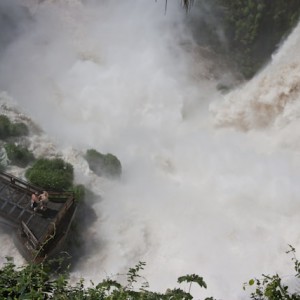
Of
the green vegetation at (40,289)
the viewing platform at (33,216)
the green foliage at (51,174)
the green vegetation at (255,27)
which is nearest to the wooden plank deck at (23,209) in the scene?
the viewing platform at (33,216)

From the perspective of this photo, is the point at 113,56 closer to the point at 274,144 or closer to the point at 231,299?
the point at 274,144

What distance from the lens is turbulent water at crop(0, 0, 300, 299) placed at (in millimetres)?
13570

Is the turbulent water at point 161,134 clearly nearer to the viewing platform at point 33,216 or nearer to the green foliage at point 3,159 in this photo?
the viewing platform at point 33,216

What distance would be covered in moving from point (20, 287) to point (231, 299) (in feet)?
28.8

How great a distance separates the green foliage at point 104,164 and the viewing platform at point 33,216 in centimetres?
321

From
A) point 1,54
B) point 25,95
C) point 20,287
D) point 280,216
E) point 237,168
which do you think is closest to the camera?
point 20,287

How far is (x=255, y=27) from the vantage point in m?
29.2

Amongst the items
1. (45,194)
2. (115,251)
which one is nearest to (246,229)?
(115,251)

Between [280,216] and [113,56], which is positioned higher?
[113,56]

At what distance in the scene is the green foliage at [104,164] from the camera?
1734 centimetres

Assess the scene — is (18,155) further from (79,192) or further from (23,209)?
(23,209)

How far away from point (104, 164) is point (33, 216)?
4934mm

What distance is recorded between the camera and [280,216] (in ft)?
46.9

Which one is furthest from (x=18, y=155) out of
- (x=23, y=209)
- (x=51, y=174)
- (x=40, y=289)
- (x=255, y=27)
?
(x=255, y=27)
